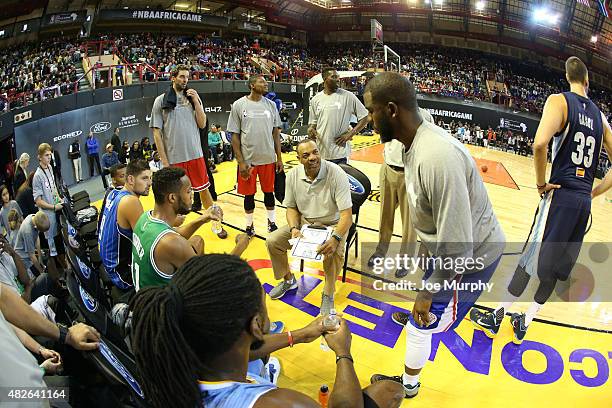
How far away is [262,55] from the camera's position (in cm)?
2534

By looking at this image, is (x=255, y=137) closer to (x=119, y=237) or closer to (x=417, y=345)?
(x=119, y=237)

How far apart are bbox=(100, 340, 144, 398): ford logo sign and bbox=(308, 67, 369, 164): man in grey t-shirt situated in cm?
348

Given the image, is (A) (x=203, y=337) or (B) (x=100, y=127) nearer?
(A) (x=203, y=337)

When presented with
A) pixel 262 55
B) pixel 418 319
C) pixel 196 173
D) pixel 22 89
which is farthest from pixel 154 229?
pixel 262 55

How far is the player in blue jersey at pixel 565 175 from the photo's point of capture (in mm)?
3014

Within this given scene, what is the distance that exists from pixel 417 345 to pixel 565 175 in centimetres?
174

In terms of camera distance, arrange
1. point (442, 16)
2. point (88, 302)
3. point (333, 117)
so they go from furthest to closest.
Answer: point (442, 16) < point (333, 117) < point (88, 302)

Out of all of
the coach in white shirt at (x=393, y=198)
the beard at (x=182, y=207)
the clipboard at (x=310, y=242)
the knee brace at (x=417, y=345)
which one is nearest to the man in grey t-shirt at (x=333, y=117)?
the coach in white shirt at (x=393, y=198)

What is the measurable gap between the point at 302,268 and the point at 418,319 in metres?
2.43

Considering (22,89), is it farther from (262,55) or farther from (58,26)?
(262,55)

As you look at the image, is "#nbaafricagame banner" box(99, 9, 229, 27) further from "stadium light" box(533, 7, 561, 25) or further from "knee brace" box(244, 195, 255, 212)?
"knee brace" box(244, 195, 255, 212)

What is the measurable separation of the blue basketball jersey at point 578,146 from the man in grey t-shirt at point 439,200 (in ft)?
3.90

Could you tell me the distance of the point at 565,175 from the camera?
10.3 feet

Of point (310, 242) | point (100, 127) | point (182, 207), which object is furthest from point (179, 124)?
point (100, 127)
